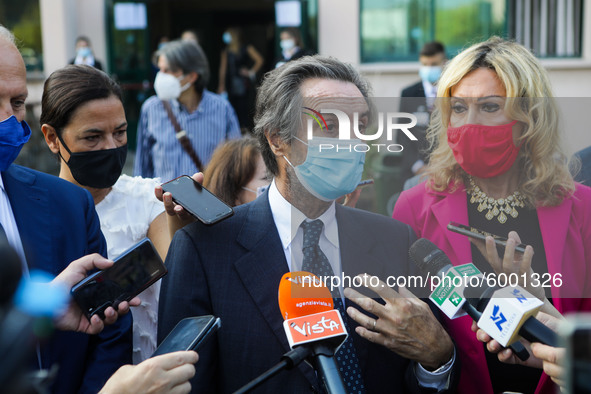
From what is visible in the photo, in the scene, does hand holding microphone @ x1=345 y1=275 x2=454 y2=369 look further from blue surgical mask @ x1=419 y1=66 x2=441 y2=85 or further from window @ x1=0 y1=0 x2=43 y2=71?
window @ x1=0 y1=0 x2=43 y2=71

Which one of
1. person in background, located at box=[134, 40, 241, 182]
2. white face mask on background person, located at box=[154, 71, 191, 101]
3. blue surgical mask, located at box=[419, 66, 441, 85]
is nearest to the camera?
person in background, located at box=[134, 40, 241, 182]

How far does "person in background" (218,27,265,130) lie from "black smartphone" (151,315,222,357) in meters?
9.37

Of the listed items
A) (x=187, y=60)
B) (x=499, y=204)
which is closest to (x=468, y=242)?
(x=499, y=204)

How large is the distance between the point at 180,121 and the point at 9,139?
119 inches

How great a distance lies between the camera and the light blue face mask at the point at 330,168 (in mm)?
1718

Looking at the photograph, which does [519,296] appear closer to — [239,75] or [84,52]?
[84,52]

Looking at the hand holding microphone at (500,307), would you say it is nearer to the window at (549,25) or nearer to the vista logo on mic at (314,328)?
the vista logo on mic at (314,328)

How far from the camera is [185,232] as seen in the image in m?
1.88

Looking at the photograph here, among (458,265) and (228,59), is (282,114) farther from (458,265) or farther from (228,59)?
(228,59)

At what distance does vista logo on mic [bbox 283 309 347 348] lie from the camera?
1407 millimetres

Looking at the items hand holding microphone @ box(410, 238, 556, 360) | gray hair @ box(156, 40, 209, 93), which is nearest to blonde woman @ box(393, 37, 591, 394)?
hand holding microphone @ box(410, 238, 556, 360)

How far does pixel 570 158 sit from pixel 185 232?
1218mm

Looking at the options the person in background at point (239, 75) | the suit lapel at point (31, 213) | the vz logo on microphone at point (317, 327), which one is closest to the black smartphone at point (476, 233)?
the vz logo on microphone at point (317, 327)

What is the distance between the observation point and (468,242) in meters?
1.69
